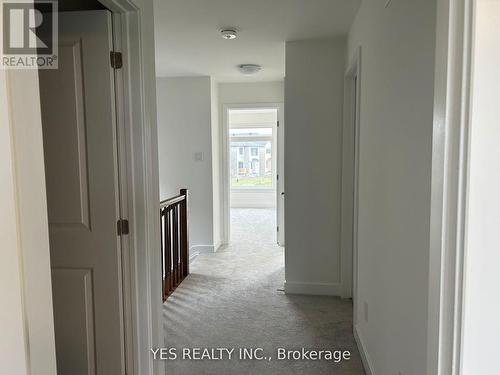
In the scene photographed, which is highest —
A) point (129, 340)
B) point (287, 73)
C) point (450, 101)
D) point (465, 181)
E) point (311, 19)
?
point (311, 19)

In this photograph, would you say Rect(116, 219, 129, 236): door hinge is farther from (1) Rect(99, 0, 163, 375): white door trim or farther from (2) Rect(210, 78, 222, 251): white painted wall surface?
(2) Rect(210, 78, 222, 251): white painted wall surface

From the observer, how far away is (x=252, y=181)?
954 centimetres

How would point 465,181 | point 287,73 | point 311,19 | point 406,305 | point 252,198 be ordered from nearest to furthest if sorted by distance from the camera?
1. point 465,181
2. point 406,305
3. point 311,19
4. point 287,73
5. point 252,198

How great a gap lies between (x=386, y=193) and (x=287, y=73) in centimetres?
190

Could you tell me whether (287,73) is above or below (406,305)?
above

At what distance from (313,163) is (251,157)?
6.24 metres

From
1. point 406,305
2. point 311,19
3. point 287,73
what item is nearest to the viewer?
point 406,305

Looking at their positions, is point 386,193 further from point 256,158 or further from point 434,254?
point 256,158

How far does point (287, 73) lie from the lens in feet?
10.6

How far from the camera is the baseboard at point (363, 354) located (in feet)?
6.81

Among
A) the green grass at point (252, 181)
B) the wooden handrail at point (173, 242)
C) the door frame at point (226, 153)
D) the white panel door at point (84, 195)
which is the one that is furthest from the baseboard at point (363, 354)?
the green grass at point (252, 181)

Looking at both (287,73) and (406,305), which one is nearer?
(406,305)

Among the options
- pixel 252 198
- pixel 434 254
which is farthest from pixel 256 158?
pixel 434 254

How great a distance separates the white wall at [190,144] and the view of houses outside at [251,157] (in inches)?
183
